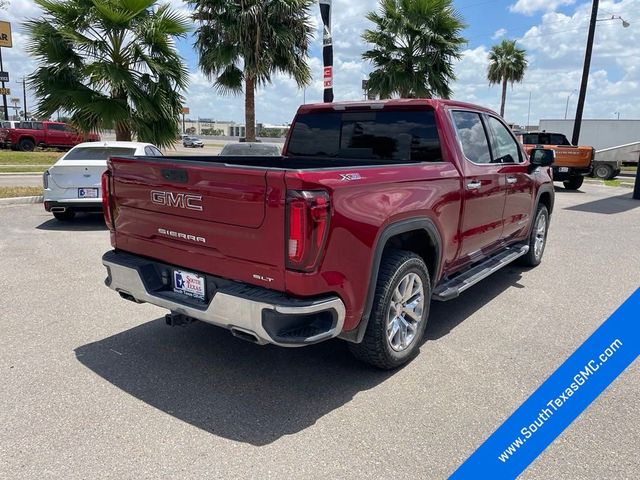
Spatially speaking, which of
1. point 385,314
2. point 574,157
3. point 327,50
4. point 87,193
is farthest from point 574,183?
point 385,314

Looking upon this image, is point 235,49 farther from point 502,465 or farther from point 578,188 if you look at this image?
point 502,465

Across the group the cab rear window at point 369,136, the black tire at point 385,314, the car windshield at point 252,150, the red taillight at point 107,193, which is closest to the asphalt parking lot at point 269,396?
the black tire at point 385,314

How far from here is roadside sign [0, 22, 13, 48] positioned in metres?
27.4

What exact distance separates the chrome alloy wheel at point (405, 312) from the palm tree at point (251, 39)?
41.1ft

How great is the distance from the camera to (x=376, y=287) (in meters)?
3.34

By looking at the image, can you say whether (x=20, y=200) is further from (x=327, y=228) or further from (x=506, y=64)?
(x=506, y=64)

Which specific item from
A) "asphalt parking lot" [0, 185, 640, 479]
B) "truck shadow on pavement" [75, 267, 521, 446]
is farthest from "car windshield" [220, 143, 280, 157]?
"truck shadow on pavement" [75, 267, 521, 446]

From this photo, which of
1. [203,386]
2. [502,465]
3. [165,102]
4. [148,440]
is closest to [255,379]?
[203,386]

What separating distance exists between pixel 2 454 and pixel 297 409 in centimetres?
160

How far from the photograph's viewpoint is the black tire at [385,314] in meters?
3.32

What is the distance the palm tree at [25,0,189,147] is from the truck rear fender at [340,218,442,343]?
379 inches

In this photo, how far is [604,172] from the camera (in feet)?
71.1

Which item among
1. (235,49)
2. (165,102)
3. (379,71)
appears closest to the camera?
(165,102)

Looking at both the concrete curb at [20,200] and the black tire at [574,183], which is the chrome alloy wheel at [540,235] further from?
the black tire at [574,183]
